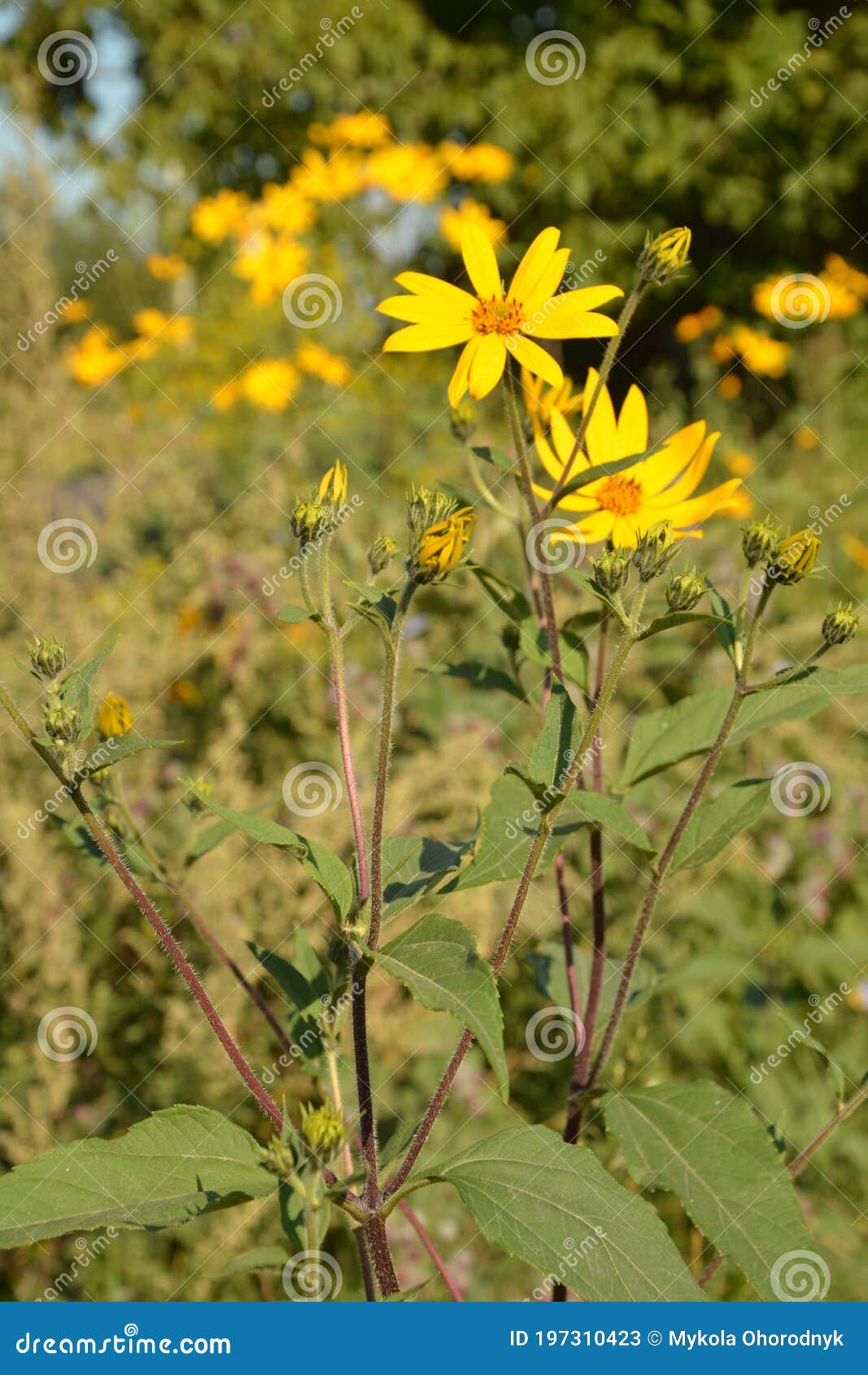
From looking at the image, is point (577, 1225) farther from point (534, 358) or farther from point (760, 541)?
point (534, 358)

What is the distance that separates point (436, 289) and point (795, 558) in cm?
44

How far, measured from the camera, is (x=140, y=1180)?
887 millimetres

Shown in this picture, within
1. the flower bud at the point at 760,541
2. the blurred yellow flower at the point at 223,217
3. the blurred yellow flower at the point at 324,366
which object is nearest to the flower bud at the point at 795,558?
the flower bud at the point at 760,541

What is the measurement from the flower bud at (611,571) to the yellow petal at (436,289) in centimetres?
34

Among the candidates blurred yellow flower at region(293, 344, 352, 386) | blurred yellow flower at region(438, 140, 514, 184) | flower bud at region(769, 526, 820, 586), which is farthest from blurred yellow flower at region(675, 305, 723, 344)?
flower bud at region(769, 526, 820, 586)

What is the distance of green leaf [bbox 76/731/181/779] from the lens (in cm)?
88

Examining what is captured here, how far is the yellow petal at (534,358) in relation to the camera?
1022 millimetres

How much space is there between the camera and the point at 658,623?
0.88 metres

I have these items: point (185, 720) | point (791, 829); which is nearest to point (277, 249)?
point (185, 720)

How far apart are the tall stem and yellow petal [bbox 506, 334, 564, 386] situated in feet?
0.76

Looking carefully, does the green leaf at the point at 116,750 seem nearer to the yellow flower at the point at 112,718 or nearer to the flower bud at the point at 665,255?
the yellow flower at the point at 112,718

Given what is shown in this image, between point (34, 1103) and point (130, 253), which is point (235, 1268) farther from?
point (130, 253)

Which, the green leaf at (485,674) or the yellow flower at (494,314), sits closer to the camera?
the yellow flower at (494,314)

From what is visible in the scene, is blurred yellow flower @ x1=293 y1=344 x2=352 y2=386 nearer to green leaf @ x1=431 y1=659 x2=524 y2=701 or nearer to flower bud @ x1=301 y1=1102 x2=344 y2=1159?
green leaf @ x1=431 y1=659 x2=524 y2=701
